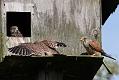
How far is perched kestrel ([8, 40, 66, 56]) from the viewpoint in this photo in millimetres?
9304

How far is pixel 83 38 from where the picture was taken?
33.0 feet

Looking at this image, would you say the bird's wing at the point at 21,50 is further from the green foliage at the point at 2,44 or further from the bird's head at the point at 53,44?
the green foliage at the point at 2,44

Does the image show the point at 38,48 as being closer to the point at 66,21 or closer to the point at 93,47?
the point at 93,47

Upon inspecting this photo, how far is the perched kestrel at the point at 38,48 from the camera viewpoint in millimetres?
9304

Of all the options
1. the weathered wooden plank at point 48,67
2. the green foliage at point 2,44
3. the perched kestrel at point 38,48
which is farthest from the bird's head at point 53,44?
the green foliage at point 2,44

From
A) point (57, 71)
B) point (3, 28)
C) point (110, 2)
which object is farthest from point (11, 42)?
point (110, 2)

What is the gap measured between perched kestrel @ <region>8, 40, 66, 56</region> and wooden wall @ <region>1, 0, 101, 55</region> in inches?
22.8

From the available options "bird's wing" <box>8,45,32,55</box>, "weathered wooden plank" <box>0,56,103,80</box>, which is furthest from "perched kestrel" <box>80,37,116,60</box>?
"bird's wing" <box>8,45,32,55</box>

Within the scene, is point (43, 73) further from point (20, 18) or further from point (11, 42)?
point (20, 18)

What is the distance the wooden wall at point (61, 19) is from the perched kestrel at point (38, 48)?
1.90 feet

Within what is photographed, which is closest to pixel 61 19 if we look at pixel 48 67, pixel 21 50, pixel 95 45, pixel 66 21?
pixel 66 21

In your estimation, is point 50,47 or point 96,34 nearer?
point 50,47

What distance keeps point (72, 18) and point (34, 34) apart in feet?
2.41

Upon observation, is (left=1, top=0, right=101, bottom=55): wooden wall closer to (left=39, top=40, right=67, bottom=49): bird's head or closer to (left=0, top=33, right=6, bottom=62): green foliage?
(left=0, top=33, right=6, bottom=62): green foliage
